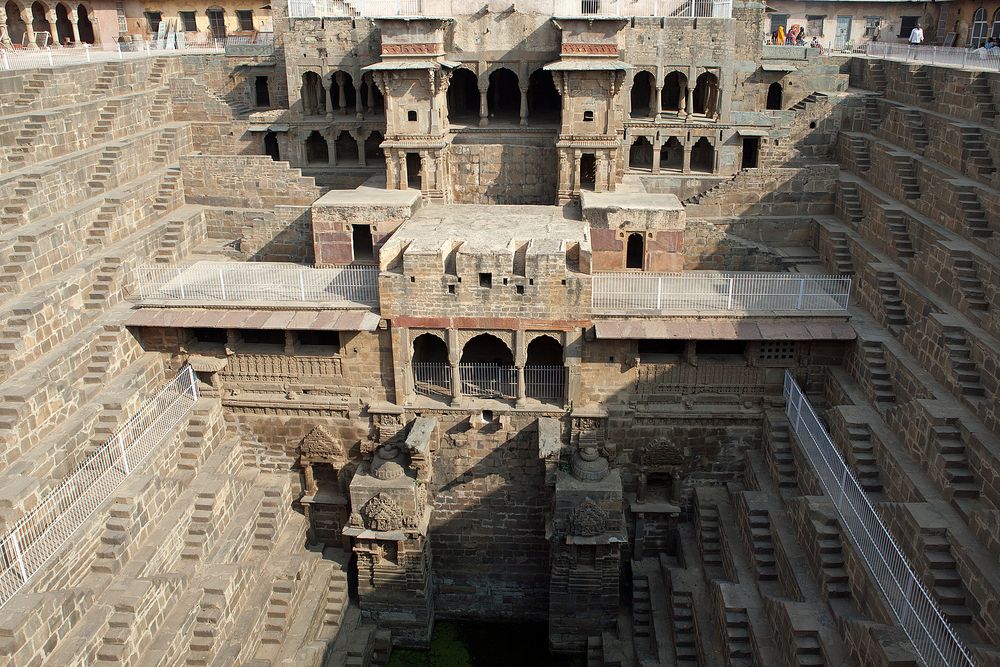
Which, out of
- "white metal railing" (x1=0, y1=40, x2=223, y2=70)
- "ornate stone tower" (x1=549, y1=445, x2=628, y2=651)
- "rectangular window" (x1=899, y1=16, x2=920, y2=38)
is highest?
"rectangular window" (x1=899, y1=16, x2=920, y2=38)

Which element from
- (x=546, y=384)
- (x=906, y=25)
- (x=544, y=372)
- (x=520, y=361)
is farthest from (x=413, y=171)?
(x=906, y=25)

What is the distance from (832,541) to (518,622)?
9174 millimetres

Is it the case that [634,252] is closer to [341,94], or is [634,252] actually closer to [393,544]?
[393,544]

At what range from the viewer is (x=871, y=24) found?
1506 inches

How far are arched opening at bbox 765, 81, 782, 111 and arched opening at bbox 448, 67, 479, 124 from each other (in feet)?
35.1

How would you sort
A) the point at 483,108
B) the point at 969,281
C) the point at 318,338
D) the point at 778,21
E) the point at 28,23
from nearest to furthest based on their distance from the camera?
1. the point at 969,281
2. the point at 318,338
3. the point at 483,108
4. the point at 28,23
5. the point at 778,21

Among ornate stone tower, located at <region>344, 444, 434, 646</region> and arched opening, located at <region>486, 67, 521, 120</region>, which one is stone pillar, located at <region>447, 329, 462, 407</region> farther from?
arched opening, located at <region>486, 67, 521, 120</region>

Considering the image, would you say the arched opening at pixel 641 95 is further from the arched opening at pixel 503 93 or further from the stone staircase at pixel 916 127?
the stone staircase at pixel 916 127

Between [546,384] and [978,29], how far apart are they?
85.5 feet

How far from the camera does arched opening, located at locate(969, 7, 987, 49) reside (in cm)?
3272

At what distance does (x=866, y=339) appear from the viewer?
60.4ft

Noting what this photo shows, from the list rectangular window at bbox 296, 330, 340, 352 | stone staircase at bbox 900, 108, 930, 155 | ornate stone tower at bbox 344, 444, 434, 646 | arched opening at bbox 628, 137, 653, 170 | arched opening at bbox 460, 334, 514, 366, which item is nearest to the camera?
ornate stone tower at bbox 344, 444, 434, 646

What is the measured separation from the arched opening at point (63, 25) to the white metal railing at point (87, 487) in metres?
26.7

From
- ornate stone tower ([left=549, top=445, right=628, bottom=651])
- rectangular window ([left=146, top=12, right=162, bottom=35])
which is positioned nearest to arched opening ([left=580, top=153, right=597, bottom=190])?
ornate stone tower ([left=549, top=445, right=628, bottom=651])
